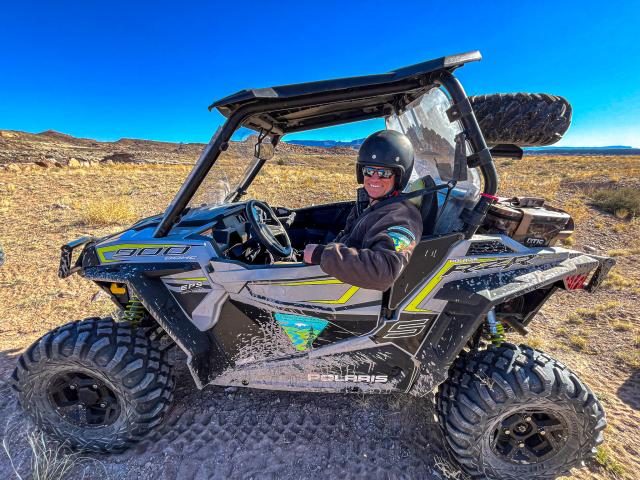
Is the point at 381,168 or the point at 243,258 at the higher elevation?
the point at 381,168

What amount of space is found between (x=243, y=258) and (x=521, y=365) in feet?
6.15

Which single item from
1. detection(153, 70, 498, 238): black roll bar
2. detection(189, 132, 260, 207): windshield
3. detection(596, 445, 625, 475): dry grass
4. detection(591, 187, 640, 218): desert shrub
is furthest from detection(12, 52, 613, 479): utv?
detection(591, 187, 640, 218): desert shrub

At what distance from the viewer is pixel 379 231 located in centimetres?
195

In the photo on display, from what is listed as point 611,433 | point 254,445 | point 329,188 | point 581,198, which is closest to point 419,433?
point 254,445

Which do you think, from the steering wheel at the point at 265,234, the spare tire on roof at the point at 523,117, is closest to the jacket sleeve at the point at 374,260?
the steering wheel at the point at 265,234

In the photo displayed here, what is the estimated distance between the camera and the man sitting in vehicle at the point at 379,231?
1726mm

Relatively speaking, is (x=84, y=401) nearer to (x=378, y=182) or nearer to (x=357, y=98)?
(x=378, y=182)

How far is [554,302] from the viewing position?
4855mm

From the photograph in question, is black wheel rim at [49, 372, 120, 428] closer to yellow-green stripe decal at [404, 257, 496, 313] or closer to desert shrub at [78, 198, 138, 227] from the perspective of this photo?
yellow-green stripe decal at [404, 257, 496, 313]

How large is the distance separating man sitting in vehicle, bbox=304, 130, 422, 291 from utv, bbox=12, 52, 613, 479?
0.17m

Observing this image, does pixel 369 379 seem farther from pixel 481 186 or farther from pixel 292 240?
pixel 292 240

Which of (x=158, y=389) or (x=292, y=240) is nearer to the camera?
(x=158, y=389)

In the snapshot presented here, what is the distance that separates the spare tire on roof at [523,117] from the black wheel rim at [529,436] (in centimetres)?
163

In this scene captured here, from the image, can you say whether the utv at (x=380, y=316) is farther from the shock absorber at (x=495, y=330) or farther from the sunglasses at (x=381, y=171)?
the sunglasses at (x=381, y=171)
